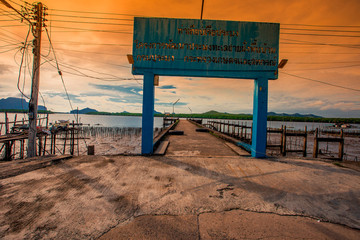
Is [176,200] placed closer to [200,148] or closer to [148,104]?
[148,104]

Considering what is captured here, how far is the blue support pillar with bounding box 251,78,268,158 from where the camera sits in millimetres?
7039

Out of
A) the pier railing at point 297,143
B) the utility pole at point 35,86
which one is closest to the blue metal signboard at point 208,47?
the utility pole at point 35,86

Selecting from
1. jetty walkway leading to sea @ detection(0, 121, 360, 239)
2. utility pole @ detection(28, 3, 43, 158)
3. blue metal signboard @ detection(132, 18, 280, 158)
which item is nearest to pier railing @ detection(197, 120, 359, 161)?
blue metal signboard @ detection(132, 18, 280, 158)

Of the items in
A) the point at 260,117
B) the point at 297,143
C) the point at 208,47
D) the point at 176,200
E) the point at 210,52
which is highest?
the point at 208,47

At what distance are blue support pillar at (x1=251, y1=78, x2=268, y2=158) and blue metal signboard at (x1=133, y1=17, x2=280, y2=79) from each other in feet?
1.56

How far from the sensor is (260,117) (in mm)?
7074

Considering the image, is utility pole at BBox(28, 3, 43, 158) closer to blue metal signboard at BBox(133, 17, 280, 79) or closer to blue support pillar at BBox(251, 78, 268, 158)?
blue metal signboard at BBox(133, 17, 280, 79)

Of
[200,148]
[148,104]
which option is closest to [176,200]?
[148,104]

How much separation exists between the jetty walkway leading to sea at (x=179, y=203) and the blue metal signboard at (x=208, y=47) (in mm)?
4314

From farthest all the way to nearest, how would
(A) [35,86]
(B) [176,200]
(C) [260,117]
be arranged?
(A) [35,86] < (C) [260,117] < (B) [176,200]

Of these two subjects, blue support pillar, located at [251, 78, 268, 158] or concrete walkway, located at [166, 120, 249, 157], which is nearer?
blue support pillar, located at [251, 78, 268, 158]

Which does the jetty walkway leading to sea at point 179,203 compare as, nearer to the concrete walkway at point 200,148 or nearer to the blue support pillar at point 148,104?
the blue support pillar at point 148,104

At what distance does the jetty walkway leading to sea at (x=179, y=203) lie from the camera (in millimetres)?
2475

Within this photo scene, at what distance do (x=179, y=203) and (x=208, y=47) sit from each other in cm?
644
